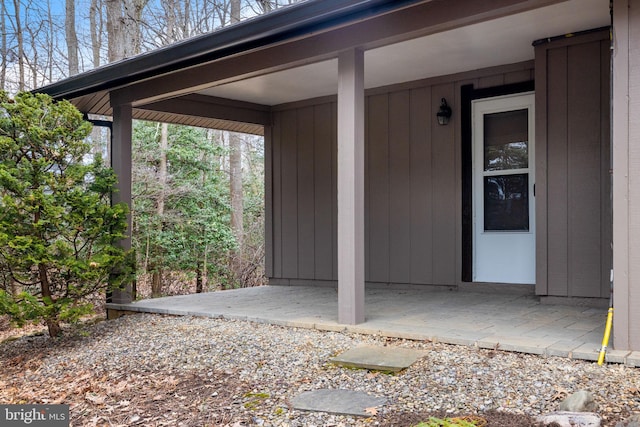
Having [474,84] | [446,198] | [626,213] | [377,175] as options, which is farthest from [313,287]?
[626,213]

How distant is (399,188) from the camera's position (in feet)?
21.3

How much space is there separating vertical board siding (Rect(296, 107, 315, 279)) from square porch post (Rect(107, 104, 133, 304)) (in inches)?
90.5

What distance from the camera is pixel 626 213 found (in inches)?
124

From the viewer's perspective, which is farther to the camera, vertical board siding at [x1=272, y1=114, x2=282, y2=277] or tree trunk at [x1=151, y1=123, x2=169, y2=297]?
tree trunk at [x1=151, y1=123, x2=169, y2=297]

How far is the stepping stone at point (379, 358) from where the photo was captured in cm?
326

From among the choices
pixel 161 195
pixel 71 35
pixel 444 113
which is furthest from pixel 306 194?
pixel 71 35

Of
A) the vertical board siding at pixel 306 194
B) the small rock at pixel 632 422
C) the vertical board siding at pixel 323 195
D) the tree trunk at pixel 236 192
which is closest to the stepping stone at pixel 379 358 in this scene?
the small rock at pixel 632 422

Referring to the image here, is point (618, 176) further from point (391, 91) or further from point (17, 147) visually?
point (17, 147)

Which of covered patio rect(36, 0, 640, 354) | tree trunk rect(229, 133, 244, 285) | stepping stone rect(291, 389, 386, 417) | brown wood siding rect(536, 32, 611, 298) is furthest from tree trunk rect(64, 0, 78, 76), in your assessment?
stepping stone rect(291, 389, 386, 417)

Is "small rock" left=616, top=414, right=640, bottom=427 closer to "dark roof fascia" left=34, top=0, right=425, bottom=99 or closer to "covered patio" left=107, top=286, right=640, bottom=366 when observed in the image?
"covered patio" left=107, top=286, right=640, bottom=366

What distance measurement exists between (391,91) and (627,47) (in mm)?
3540

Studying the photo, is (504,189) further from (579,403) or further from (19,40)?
(19,40)

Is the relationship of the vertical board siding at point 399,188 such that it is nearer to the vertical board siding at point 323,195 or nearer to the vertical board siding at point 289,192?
the vertical board siding at point 323,195

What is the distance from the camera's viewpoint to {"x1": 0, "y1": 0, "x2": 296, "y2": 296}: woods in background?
955 centimetres
